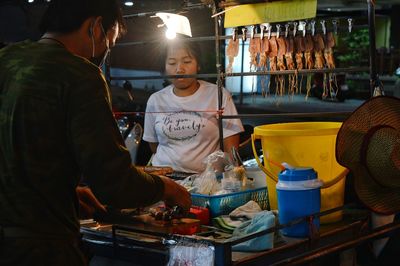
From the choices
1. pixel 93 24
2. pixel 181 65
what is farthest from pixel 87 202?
pixel 181 65

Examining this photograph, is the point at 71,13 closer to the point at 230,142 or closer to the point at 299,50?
the point at 299,50

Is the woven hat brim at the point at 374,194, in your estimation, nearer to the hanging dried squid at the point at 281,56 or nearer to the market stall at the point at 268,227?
the market stall at the point at 268,227

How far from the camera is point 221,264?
233cm

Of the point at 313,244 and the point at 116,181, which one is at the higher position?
the point at 116,181

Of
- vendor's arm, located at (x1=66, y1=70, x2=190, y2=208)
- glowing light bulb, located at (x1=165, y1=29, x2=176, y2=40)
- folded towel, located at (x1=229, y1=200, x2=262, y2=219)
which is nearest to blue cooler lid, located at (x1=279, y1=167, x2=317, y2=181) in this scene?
folded towel, located at (x1=229, y1=200, x2=262, y2=219)

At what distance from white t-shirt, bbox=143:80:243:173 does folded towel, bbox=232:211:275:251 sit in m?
1.45

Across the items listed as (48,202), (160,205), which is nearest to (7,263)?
(48,202)

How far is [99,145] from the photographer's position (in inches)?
79.0

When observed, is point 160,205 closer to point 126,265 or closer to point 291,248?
point 126,265

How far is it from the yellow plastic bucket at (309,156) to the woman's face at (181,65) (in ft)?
4.34

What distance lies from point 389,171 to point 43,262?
1.68 m

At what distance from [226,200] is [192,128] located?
4.05 feet

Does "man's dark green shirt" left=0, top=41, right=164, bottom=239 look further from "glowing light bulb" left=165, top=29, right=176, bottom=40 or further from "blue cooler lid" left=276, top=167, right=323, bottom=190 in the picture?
"glowing light bulb" left=165, top=29, right=176, bottom=40

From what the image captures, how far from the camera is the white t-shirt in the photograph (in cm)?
417
